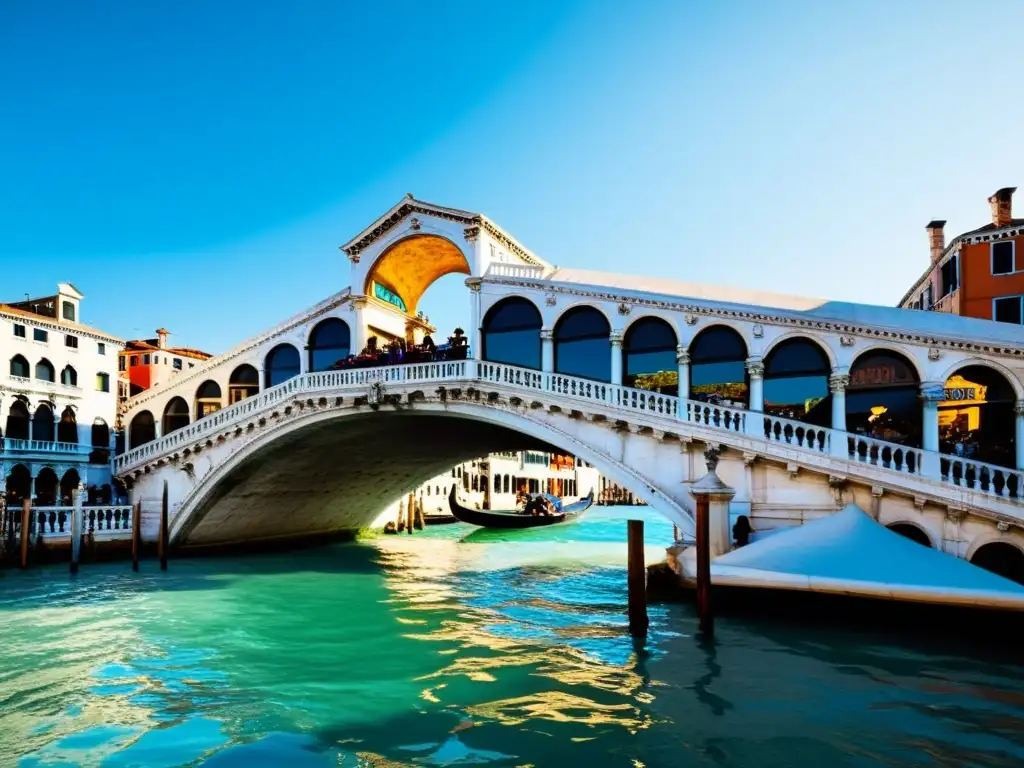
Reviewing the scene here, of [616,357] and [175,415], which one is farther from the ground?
[616,357]

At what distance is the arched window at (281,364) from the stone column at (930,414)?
12.9 m

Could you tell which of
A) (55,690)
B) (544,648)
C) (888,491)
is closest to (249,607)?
(55,690)

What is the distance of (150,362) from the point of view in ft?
82.0

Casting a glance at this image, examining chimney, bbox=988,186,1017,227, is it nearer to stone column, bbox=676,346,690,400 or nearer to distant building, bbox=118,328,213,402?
stone column, bbox=676,346,690,400

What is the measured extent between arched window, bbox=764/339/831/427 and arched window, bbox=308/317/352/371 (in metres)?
9.20

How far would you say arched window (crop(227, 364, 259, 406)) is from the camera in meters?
18.0

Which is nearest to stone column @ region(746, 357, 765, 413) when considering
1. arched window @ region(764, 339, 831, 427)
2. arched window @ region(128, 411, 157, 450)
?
arched window @ region(764, 339, 831, 427)

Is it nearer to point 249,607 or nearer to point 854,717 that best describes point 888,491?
point 854,717

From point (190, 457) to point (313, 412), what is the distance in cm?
354

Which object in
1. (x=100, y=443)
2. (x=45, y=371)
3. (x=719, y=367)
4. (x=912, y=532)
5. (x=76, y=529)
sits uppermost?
(x=45, y=371)

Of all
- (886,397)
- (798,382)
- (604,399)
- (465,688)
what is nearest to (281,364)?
(604,399)

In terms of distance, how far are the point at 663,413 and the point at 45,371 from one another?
14.9 meters

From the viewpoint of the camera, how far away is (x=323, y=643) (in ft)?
27.6

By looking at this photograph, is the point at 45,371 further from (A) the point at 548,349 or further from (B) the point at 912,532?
(B) the point at 912,532
